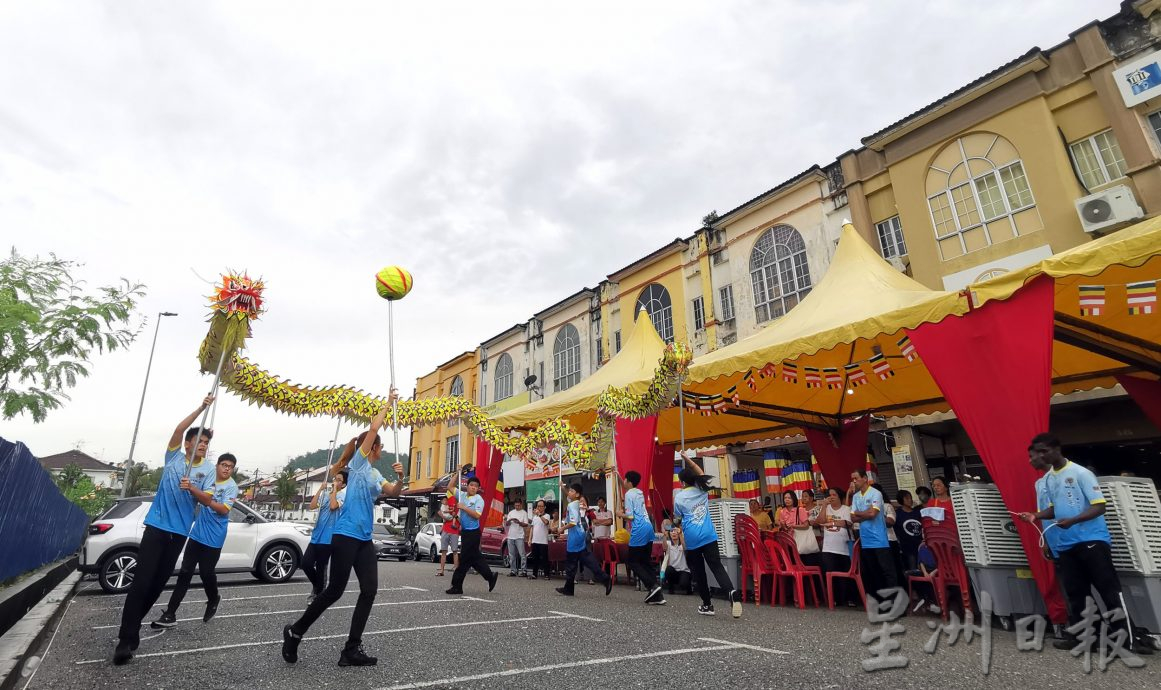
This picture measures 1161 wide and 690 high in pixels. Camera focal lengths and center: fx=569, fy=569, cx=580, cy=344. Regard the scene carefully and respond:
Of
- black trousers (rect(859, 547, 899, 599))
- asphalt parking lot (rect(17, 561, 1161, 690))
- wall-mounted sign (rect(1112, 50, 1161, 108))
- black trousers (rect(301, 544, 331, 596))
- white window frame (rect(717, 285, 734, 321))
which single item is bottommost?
asphalt parking lot (rect(17, 561, 1161, 690))

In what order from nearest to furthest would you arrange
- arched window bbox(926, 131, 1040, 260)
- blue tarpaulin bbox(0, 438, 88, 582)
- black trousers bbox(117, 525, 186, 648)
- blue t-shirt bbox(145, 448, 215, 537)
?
black trousers bbox(117, 525, 186, 648)
blue t-shirt bbox(145, 448, 215, 537)
blue tarpaulin bbox(0, 438, 88, 582)
arched window bbox(926, 131, 1040, 260)

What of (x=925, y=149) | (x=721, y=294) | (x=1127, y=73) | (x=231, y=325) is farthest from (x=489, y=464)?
(x=1127, y=73)

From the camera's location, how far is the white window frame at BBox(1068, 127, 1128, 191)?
12398 mm

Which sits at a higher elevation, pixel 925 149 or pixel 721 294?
pixel 925 149

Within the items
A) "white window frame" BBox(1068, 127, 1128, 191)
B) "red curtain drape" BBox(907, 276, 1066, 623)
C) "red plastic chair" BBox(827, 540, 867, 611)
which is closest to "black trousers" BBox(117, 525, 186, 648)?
"red plastic chair" BBox(827, 540, 867, 611)

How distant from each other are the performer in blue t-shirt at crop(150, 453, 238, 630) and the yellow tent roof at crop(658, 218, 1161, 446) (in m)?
4.82

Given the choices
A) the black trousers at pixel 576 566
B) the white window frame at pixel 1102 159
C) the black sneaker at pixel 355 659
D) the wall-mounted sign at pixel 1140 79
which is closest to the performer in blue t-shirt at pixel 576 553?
the black trousers at pixel 576 566

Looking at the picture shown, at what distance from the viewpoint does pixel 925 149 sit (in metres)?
15.2

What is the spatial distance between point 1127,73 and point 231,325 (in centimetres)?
1756

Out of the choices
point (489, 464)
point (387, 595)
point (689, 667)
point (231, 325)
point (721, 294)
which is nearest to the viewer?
point (689, 667)

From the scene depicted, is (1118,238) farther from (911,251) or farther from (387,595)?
(911,251)

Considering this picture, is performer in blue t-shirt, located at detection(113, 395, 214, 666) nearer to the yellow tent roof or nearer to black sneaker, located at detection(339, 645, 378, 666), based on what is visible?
black sneaker, located at detection(339, 645, 378, 666)

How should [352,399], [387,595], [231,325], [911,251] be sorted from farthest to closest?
[911,251], [387,595], [352,399], [231,325]

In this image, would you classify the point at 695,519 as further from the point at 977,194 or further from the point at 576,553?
the point at 977,194
